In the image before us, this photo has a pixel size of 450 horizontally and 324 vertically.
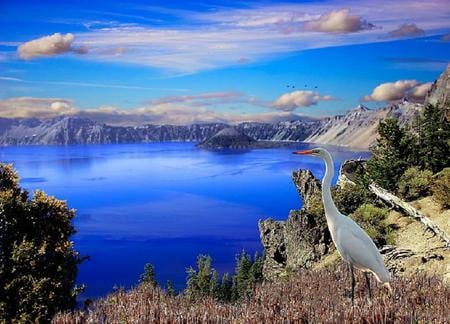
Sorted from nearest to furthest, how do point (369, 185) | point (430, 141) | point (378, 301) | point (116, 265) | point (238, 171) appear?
point (378, 301) → point (369, 185) → point (430, 141) → point (116, 265) → point (238, 171)

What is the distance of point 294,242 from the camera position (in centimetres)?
2239

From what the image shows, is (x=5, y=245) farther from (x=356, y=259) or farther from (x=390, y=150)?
(x=390, y=150)

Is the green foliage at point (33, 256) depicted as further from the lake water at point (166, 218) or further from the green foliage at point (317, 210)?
the lake water at point (166, 218)

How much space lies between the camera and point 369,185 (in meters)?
23.9

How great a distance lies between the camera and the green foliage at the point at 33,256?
38.5ft

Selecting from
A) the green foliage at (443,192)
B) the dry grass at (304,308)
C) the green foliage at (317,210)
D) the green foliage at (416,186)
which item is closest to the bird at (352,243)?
the dry grass at (304,308)

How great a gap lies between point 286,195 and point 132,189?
42.5m

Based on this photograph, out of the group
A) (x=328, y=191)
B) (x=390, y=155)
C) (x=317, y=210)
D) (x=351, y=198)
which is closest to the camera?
(x=328, y=191)

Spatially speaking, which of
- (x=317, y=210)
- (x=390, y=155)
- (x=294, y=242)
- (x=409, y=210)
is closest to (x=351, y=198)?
(x=317, y=210)

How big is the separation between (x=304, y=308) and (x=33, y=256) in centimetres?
756

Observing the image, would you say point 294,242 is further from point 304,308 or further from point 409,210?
point 304,308

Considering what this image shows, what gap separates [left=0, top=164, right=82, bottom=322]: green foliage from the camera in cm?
1173

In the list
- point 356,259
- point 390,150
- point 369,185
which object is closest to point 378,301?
point 356,259

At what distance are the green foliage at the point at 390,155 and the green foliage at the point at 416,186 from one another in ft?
9.16
